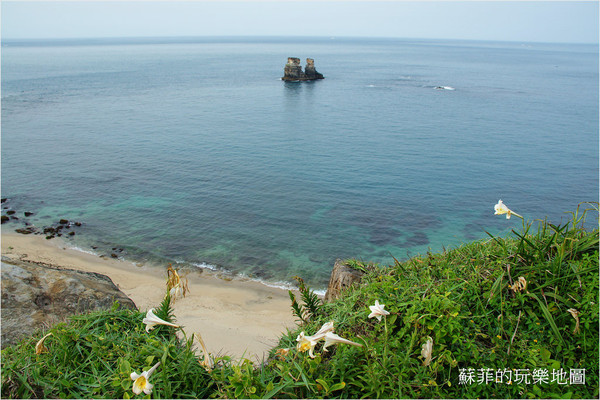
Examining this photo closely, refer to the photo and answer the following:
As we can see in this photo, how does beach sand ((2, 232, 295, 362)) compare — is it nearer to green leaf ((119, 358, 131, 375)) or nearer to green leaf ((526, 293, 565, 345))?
green leaf ((119, 358, 131, 375))

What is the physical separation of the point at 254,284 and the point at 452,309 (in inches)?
638

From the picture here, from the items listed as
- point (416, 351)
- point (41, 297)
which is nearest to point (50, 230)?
point (41, 297)

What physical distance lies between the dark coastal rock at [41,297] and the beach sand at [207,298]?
3292 millimetres

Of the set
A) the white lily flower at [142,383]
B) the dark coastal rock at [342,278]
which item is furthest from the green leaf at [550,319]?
the white lily flower at [142,383]

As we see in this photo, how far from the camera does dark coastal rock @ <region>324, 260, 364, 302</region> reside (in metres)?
7.48

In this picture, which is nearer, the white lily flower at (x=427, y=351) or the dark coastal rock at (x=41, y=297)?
the white lily flower at (x=427, y=351)

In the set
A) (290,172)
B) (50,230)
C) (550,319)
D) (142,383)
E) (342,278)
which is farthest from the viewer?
(290,172)

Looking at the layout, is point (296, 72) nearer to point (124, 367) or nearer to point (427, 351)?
point (124, 367)

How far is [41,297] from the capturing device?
988 cm

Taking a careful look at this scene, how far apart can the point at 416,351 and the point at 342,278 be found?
9.75 feet

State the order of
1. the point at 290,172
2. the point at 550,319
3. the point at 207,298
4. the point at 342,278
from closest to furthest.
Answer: the point at 550,319 < the point at 342,278 < the point at 207,298 < the point at 290,172

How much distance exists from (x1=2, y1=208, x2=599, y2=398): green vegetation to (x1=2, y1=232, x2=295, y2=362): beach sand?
8607 mm

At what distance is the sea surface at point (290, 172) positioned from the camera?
80.2 feet

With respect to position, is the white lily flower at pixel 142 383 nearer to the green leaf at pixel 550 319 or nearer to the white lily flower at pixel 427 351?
the white lily flower at pixel 427 351
